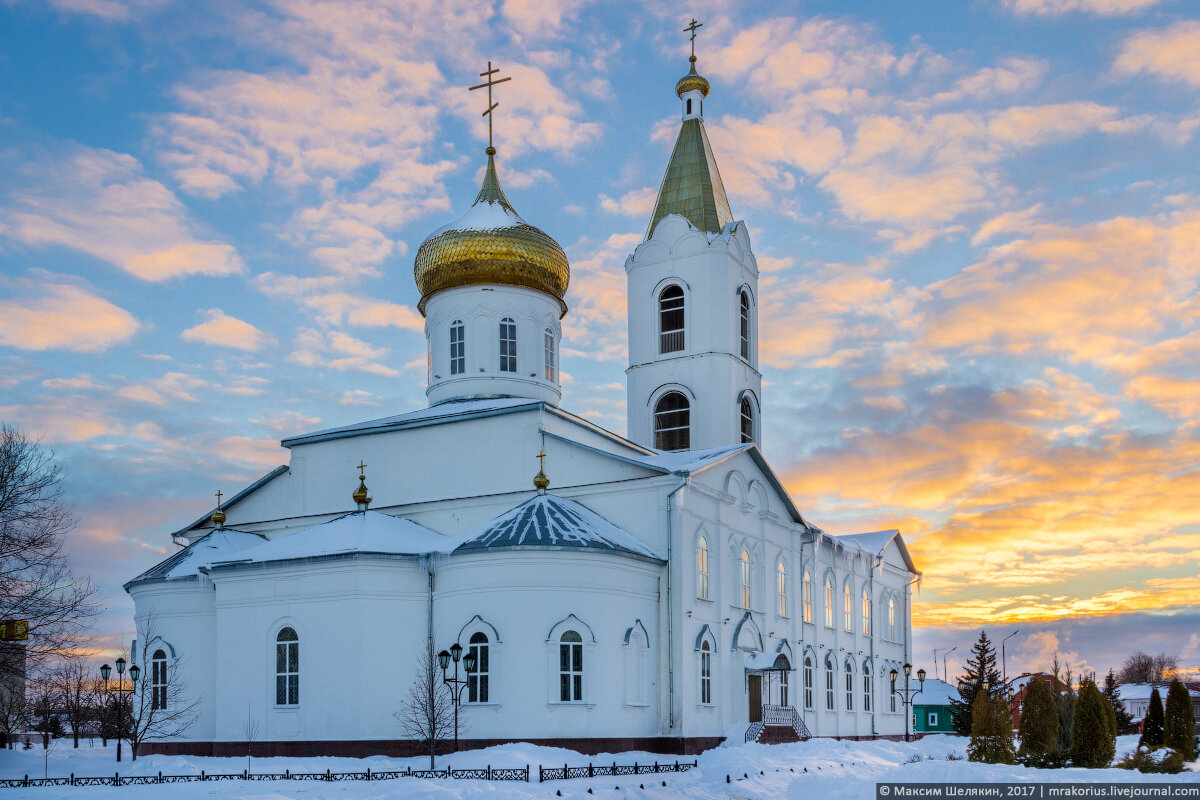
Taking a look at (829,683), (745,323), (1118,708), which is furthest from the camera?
(1118,708)

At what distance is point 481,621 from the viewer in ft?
81.7

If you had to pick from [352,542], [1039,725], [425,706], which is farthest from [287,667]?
[1039,725]

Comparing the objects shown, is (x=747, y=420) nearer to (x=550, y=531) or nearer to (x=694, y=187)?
(x=694, y=187)

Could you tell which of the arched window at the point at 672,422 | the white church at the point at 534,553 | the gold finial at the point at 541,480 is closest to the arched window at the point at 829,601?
the white church at the point at 534,553

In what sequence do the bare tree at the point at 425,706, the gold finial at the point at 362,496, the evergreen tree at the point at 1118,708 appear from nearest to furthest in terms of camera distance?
1. the bare tree at the point at 425,706
2. the gold finial at the point at 362,496
3. the evergreen tree at the point at 1118,708

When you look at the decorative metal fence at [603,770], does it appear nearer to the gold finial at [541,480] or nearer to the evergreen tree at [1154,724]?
the gold finial at [541,480]

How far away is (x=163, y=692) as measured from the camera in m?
28.1

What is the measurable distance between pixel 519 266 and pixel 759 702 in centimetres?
1290

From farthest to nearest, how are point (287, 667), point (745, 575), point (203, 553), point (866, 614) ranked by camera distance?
point (866, 614) → point (745, 575) → point (203, 553) → point (287, 667)

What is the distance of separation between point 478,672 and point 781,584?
34.0ft

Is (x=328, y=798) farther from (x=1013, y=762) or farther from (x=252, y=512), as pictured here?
(x=252, y=512)

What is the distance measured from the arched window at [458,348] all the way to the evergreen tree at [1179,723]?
61.6 ft

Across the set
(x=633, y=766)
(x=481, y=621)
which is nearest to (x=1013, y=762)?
(x=633, y=766)

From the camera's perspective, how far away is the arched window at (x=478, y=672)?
24781 millimetres
